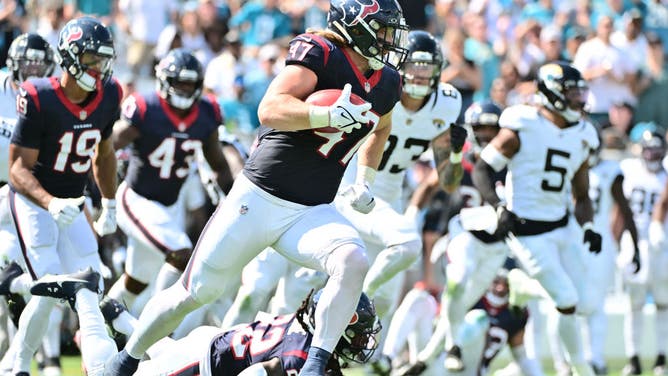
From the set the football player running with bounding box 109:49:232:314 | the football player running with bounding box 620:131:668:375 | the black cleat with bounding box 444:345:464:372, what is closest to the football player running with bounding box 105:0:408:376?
the football player running with bounding box 109:49:232:314

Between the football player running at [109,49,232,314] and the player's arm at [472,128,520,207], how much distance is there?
1655 mm

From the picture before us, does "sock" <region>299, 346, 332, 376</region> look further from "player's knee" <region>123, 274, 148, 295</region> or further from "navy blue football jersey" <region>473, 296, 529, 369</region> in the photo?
"navy blue football jersey" <region>473, 296, 529, 369</region>

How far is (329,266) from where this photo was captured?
599 centimetres

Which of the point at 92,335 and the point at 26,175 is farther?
the point at 26,175

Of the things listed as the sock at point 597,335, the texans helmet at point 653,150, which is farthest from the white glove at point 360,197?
the texans helmet at point 653,150

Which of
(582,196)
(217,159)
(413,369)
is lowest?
(413,369)

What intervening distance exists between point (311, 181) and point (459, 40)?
741 cm

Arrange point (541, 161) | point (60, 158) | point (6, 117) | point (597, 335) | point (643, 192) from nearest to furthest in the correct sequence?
point (60, 158), point (6, 117), point (541, 161), point (597, 335), point (643, 192)

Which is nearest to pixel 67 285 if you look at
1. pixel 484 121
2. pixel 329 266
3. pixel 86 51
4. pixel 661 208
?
pixel 86 51

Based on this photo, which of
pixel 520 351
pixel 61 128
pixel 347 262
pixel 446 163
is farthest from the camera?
pixel 520 351

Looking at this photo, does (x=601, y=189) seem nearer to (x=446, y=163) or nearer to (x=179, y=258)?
(x=446, y=163)

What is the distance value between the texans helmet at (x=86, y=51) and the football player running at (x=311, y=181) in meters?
1.41

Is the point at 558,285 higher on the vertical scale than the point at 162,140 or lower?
lower

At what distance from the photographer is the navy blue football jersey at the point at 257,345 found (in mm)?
6043
